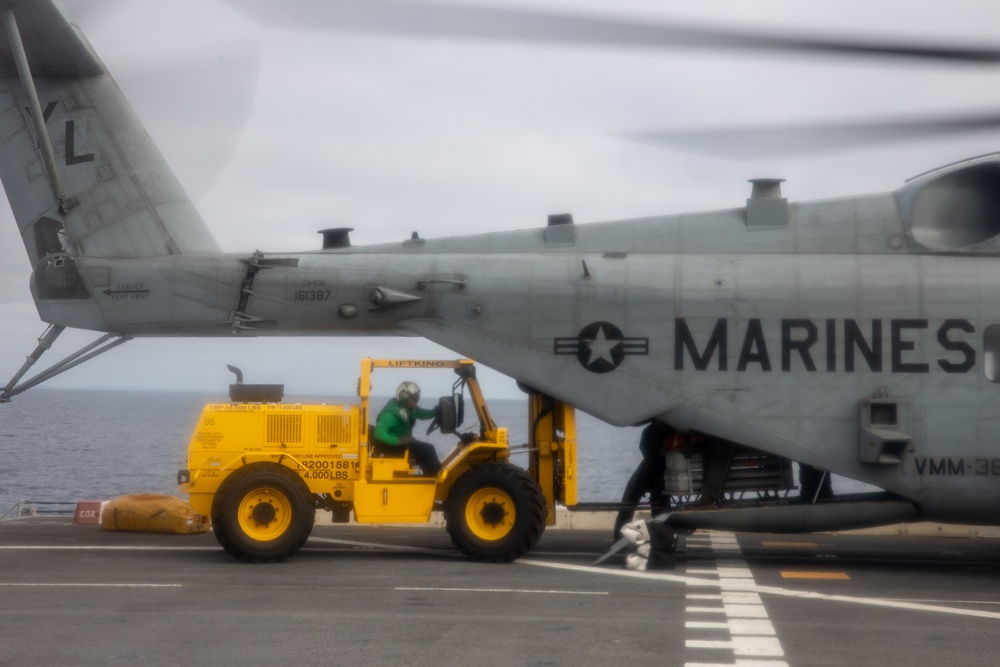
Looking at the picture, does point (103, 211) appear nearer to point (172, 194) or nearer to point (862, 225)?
point (172, 194)

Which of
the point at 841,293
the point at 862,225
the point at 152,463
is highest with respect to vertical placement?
the point at 862,225

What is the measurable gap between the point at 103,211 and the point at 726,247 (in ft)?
29.3

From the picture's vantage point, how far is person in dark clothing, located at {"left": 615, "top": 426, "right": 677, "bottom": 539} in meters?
14.8

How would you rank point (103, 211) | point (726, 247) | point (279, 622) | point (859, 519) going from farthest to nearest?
point (103, 211), point (726, 247), point (859, 519), point (279, 622)

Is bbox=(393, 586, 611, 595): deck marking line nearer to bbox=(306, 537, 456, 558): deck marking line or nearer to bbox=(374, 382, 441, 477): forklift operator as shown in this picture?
bbox=(306, 537, 456, 558): deck marking line

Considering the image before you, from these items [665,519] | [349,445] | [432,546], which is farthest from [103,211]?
[665,519]

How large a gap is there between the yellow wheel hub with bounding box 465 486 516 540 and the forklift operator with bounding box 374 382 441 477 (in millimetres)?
757

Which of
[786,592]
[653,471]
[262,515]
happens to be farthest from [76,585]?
[786,592]

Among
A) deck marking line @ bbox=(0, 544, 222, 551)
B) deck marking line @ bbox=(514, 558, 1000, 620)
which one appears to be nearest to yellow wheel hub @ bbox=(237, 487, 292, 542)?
deck marking line @ bbox=(0, 544, 222, 551)

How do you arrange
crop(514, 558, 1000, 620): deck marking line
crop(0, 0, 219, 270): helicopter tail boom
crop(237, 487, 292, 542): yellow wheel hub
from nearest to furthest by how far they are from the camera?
crop(514, 558, 1000, 620): deck marking line, crop(237, 487, 292, 542): yellow wheel hub, crop(0, 0, 219, 270): helicopter tail boom

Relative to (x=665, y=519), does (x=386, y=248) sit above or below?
above

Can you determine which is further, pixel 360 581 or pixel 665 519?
pixel 665 519

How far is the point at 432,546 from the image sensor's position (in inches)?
627

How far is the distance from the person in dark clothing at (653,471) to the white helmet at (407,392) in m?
3.04
